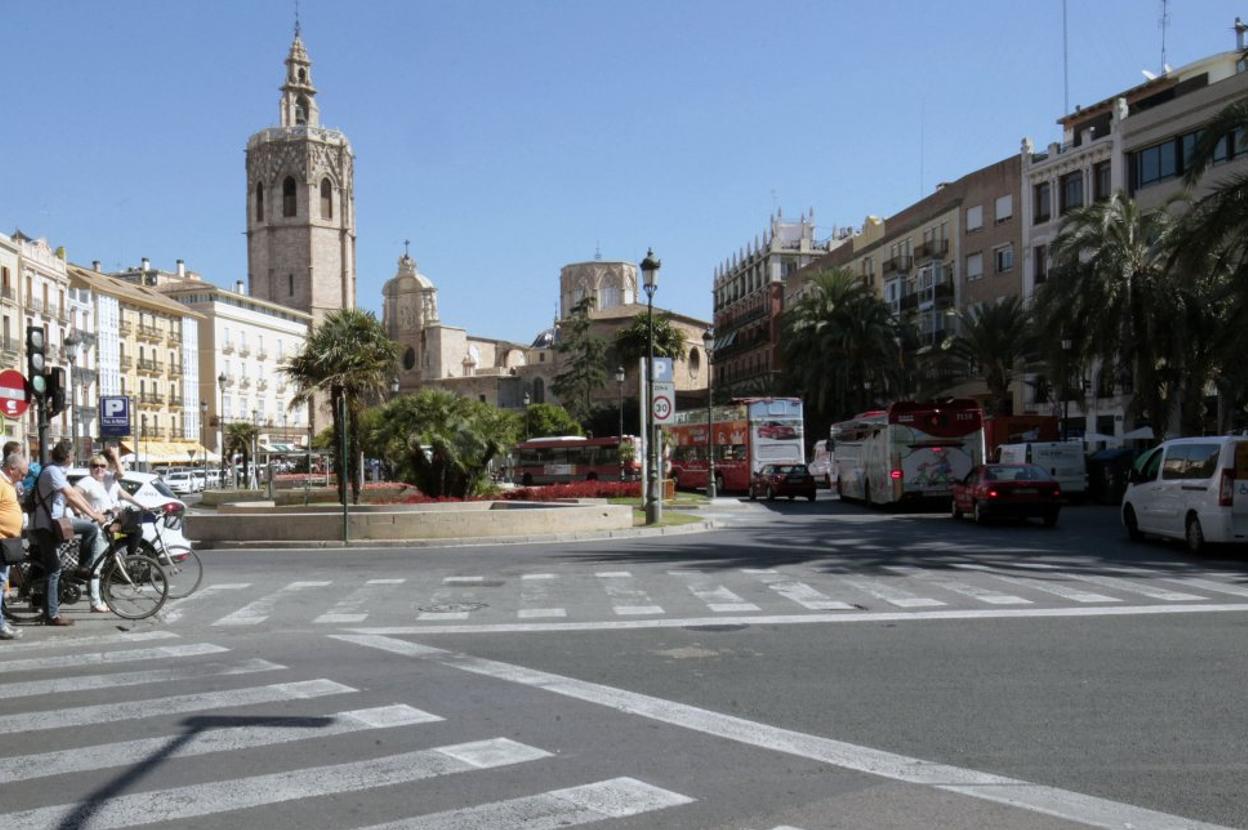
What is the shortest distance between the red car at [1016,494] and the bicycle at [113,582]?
62.8 feet

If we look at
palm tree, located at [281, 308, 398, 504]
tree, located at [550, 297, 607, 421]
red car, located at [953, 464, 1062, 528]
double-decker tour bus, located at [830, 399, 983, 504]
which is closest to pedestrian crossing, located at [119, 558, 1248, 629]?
red car, located at [953, 464, 1062, 528]

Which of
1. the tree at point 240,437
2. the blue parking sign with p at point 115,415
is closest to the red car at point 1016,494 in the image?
the blue parking sign with p at point 115,415

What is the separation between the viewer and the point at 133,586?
12.3 meters

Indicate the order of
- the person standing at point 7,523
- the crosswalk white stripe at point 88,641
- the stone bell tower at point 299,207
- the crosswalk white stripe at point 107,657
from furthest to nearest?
the stone bell tower at point 299,207, the crosswalk white stripe at point 88,641, the person standing at point 7,523, the crosswalk white stripe at point 107,657

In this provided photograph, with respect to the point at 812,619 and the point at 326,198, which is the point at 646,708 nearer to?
the point at 812,619

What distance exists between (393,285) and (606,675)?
129 metres

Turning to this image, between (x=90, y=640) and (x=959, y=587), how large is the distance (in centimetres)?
990

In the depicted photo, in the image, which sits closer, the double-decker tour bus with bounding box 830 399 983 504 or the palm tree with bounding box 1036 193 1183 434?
the double-decker tour bus with bounding box 830 399 983 504

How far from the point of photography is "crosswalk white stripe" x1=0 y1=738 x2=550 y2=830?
211 inches

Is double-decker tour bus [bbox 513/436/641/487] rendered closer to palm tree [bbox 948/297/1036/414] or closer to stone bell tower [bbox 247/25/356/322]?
palm tree [bbox 948/297/1036/414]

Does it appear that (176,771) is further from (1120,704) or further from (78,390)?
(78,390)

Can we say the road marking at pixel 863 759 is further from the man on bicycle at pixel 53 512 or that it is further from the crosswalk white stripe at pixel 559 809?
the man on bicycle at pixel 53 512

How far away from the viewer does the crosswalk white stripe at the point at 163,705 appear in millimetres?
7340

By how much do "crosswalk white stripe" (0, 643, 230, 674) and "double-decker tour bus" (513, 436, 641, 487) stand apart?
146 ft
